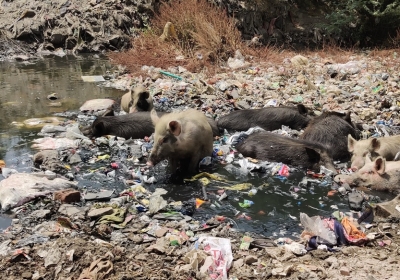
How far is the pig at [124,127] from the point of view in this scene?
7.88 metres

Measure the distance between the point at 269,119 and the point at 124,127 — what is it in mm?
2560

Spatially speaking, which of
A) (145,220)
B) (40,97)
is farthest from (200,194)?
(40,97)

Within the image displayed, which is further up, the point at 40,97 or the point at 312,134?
the point at 312,134

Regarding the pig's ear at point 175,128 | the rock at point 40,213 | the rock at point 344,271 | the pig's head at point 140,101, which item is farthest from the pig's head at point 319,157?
the pig's head at point 140,101

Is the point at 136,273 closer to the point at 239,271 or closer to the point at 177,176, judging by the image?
the point at 239,271

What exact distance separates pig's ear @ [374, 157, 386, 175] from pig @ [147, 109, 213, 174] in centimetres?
225

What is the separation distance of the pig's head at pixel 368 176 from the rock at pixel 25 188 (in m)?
3.51

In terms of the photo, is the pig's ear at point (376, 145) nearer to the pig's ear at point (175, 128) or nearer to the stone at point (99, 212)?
the pig's ear at point (175, 128)

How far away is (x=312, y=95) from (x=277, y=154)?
3408 millimetres

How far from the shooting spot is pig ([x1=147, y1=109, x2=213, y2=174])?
5945 mm

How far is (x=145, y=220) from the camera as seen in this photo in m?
4.82

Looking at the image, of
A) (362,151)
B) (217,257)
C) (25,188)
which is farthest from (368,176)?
(25,188)

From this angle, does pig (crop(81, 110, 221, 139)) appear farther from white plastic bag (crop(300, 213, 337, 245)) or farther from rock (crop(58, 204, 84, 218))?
white plastic bag (crop(300, 213, 337, 245))

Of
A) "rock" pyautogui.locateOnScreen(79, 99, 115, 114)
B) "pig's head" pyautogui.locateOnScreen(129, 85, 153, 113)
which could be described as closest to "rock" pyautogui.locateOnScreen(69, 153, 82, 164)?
"pig's head" pyautogui.locateOnScreen(129, 85, 153, 113)
